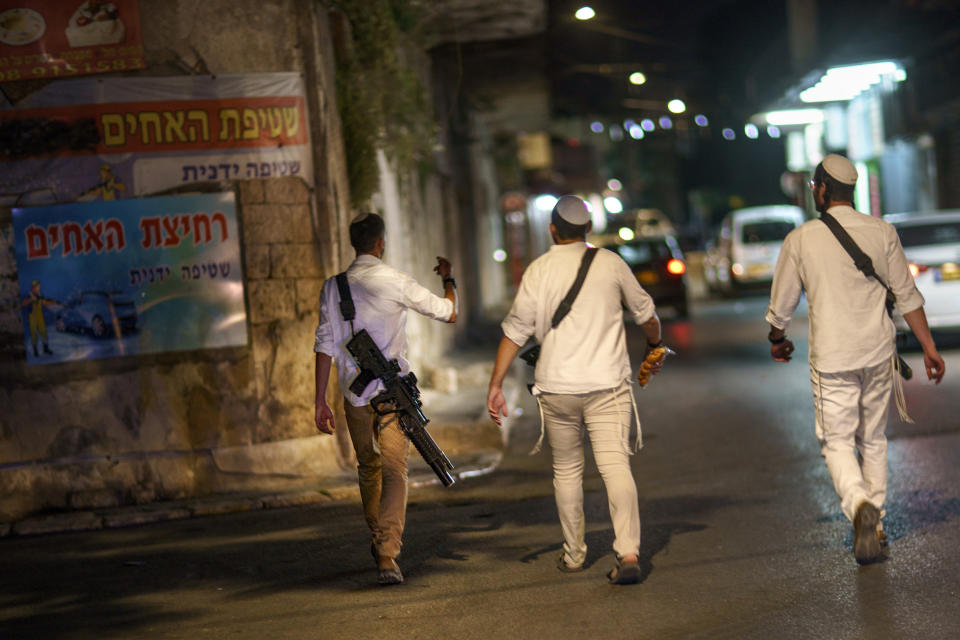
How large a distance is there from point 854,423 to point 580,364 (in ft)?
4.65

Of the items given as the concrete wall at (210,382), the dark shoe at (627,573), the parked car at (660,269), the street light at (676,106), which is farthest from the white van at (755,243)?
the dark shoe at (627,573)

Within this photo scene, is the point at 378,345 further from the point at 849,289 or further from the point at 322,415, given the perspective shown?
the point at 849,289

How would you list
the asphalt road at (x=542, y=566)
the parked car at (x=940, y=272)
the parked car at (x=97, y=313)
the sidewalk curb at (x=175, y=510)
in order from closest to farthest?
the asphalt road at (x=542, y=566)
the sidewalk curb at (x=175, y=510)
the parked car at (x=97, y=313)
the parked car at (x=940, y=272)

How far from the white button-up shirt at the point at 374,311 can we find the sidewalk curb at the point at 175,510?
2629 millimetres

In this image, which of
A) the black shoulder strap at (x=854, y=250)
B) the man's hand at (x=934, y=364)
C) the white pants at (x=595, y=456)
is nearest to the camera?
the white pants at (x=595, y=456)

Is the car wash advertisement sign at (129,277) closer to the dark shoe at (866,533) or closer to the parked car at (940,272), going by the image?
the dark shoe at (866,533)

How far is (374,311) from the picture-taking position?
235 inches

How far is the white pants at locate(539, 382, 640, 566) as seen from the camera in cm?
550

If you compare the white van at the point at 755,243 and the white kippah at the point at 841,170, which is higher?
the white kippah at the point at 841,170

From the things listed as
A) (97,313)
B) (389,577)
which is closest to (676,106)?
(97,313)

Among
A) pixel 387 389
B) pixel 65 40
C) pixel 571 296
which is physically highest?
pixel 65 40

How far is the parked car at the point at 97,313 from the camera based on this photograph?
8.84 metres

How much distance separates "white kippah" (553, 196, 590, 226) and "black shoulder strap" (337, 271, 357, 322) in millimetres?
1159

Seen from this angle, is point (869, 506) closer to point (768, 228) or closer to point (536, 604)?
point (536, 604)
